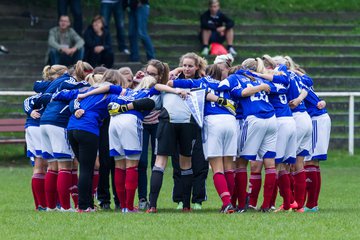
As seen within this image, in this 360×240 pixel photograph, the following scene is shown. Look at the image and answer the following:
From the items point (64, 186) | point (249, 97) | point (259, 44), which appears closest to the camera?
point (249, 97)

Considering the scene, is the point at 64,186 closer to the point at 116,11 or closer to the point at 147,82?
the point at 147,82

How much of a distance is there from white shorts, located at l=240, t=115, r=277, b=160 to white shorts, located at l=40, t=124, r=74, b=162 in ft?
7.61

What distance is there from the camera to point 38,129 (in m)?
16.5

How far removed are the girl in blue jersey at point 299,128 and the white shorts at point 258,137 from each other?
65 cm

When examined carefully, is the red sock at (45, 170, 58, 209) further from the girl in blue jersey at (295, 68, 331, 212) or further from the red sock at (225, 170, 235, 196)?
the girl in blue jersey at (295, 68, 331, 212)

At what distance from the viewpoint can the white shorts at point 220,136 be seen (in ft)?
50.4

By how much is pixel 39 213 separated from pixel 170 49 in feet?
47.1

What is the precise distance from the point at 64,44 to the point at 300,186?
12.1m

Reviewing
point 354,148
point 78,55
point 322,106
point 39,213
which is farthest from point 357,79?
point 39,213

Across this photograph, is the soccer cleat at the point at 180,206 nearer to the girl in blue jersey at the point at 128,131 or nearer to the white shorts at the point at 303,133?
the girl in blue jersey at the point at 128,131

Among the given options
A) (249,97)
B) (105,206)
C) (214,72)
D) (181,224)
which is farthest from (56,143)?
(181,224)

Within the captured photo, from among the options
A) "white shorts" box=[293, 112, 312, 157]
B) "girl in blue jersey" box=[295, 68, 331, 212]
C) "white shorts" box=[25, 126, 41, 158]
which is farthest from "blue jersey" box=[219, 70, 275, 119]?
"white shorts" box=[25, 126, 41, 158]

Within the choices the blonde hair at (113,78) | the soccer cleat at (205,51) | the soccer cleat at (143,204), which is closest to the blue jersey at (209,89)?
the blonde hair at (113,78)

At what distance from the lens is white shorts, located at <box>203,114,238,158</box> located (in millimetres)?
15367
